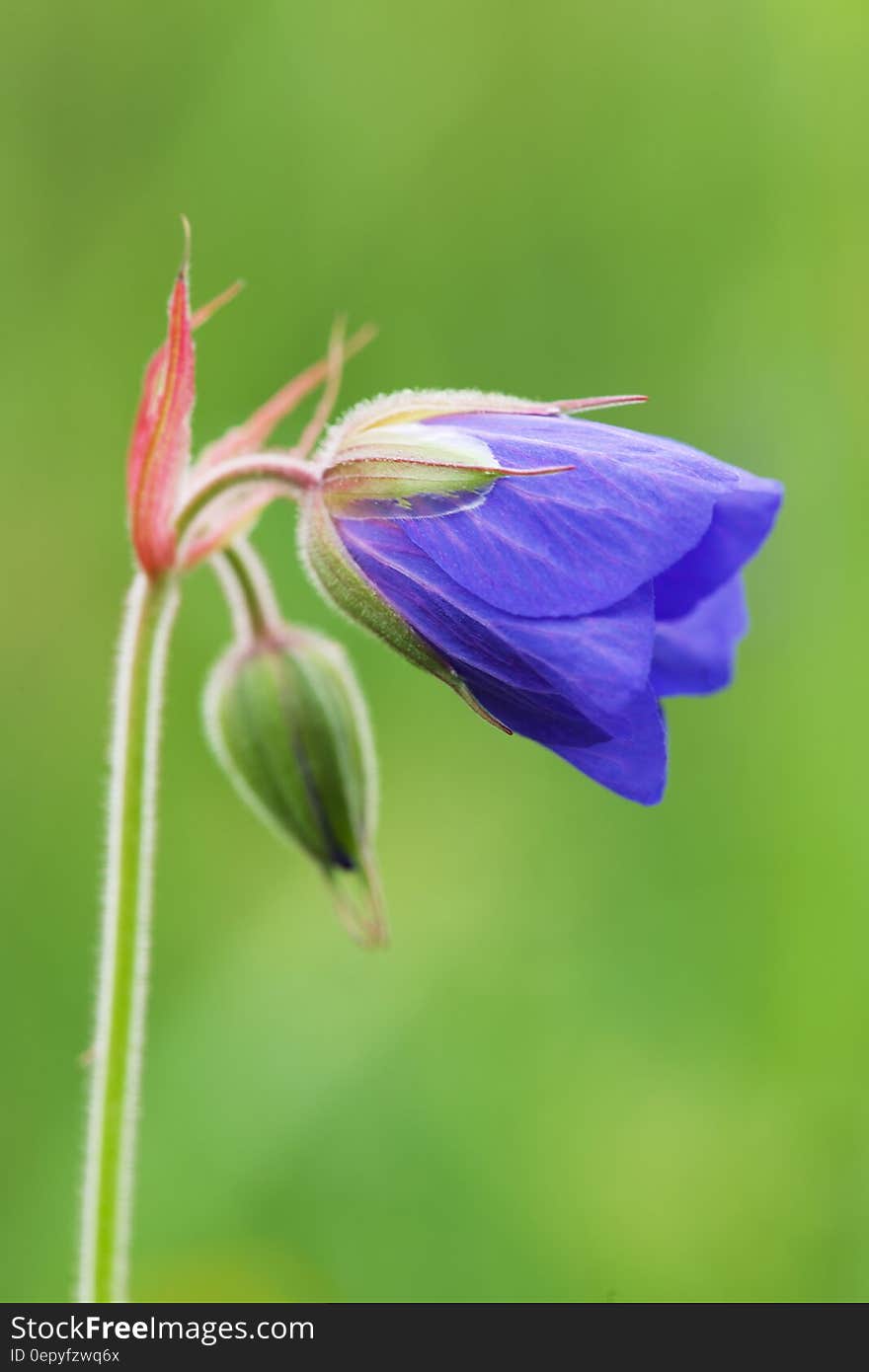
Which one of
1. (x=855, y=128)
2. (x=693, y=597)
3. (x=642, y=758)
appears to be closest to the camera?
(x=642, y=758)

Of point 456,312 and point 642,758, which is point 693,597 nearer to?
point 642,758

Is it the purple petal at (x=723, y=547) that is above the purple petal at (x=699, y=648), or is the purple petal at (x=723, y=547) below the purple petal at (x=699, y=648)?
above

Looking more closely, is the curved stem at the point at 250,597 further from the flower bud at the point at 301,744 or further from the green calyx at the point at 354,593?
the green calyx at the point at 354,593

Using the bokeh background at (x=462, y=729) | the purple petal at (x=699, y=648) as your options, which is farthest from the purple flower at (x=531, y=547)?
the bokeh background at (x=462, y=729)

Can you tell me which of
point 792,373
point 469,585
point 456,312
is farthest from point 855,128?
point 469,585

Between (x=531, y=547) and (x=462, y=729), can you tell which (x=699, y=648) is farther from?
(x=462, y=729)

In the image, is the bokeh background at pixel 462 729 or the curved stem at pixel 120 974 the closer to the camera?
the curved stem at pixel 120 974

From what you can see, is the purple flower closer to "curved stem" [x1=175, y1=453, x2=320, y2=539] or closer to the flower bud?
"curved stem" [x1=175, y1=453, x2=320, y2=539]

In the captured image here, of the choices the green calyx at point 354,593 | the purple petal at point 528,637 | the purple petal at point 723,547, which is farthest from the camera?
the purple petal at point 723,547
